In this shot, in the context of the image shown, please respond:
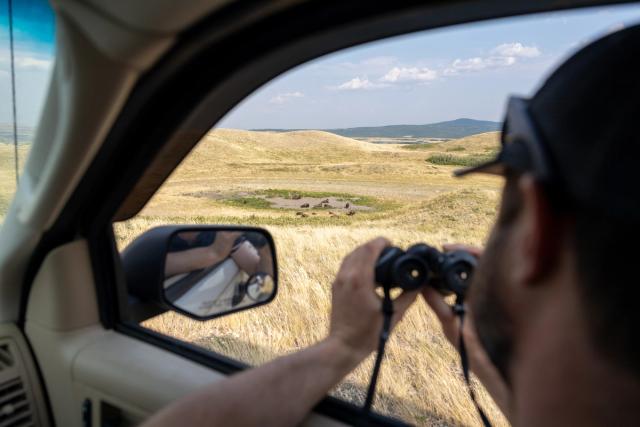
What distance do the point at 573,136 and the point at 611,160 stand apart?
9 cm

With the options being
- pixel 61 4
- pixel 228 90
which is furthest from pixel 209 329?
pixel 61 4

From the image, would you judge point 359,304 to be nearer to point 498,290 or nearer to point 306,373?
point 306,373

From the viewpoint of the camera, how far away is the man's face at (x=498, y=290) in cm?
110

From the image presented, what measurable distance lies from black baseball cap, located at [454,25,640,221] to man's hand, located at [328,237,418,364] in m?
0.66

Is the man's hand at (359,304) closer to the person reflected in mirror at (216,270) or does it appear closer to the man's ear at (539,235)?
the person reflected in mirror at (216,270)

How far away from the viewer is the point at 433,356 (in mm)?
2084

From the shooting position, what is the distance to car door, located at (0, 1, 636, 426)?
58.9 inches

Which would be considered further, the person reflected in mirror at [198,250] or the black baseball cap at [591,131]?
the person reflected in mirror at [198,250]

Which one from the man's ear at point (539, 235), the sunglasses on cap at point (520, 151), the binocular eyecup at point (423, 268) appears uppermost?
the sunglasses on cap at point (520, 151)

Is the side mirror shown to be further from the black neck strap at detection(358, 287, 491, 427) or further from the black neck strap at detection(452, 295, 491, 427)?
the black neck strap at detection(452, 295, 491, 427)

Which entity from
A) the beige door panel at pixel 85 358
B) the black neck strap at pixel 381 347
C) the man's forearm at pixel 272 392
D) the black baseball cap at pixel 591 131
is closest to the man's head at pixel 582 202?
the black baseball cap at pixel 591 131

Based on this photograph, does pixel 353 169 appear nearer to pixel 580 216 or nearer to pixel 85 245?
pixel 85 245

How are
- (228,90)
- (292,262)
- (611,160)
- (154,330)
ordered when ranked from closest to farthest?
(611,160) → (228,90) → (154,330) → (292,262)

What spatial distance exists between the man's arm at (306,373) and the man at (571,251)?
48cm
